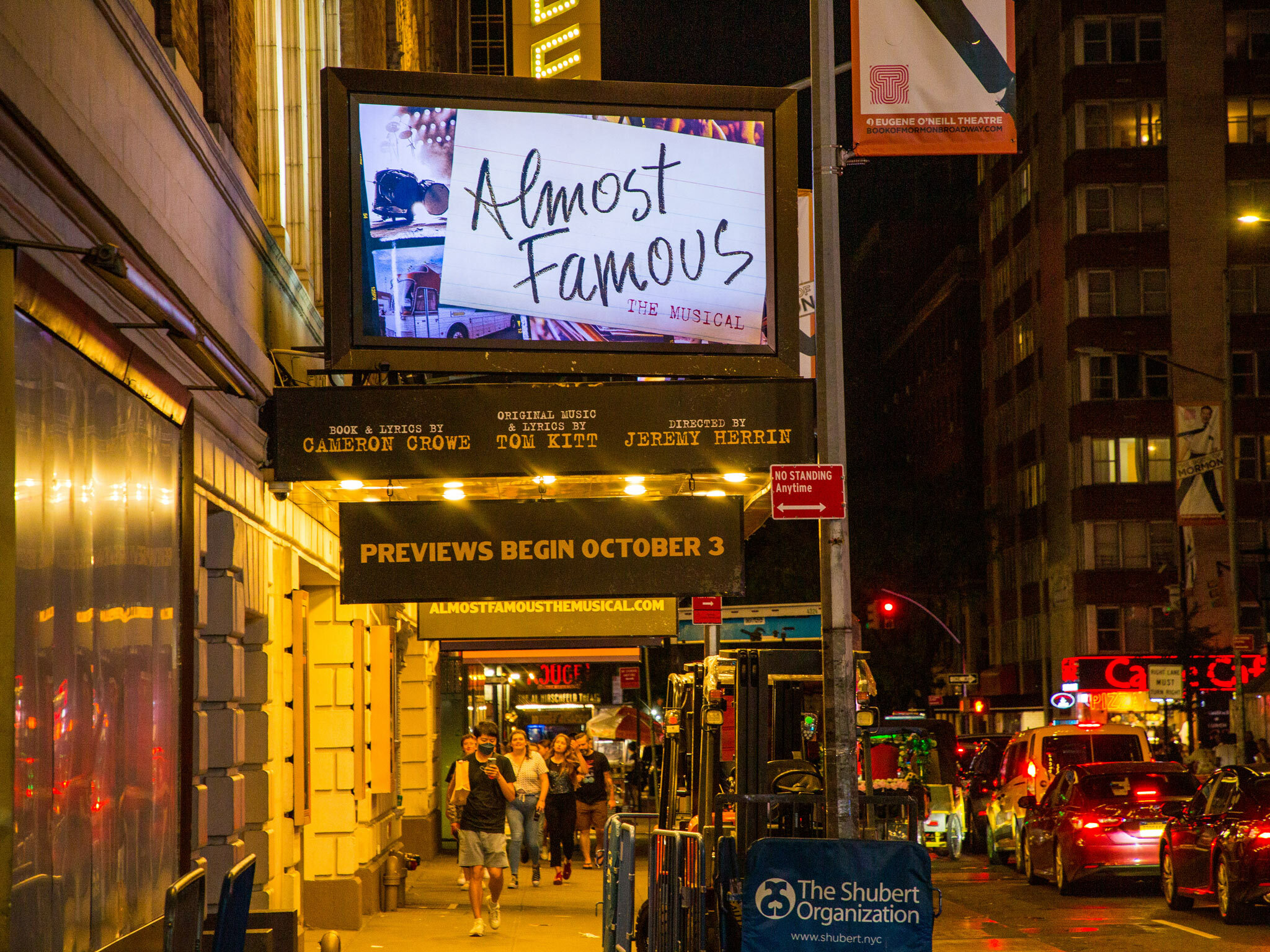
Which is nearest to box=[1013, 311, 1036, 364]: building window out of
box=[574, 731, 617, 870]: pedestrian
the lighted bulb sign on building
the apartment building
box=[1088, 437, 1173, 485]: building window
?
the apartment building

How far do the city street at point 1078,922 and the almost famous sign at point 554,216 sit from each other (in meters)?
6.72

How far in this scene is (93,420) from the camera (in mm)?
7891

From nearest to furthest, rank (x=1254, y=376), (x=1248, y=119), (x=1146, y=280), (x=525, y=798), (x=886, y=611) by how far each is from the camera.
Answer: (x=525, y=798)
(x=886, y=611)
(x=1254, y=376)
(x=1248, y=119)
(x=1146, y=280)

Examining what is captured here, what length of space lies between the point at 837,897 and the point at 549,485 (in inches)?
226

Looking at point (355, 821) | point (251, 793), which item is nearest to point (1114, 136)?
point (355, 821)

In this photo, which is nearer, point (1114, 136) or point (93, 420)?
point (93, 420)

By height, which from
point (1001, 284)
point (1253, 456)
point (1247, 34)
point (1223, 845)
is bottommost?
point (1223, 845)

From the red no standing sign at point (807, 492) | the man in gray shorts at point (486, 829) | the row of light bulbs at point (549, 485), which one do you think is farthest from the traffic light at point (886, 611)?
the red no standing sign at point (807, 492)

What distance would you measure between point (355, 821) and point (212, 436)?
6965 mm

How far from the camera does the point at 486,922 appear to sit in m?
17.4

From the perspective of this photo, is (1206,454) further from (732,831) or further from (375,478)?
(375,478)

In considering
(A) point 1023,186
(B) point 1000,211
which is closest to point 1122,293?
(A) point 1023,186

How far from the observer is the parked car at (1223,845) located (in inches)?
635

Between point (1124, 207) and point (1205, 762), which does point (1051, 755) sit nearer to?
point (1205, 762)
